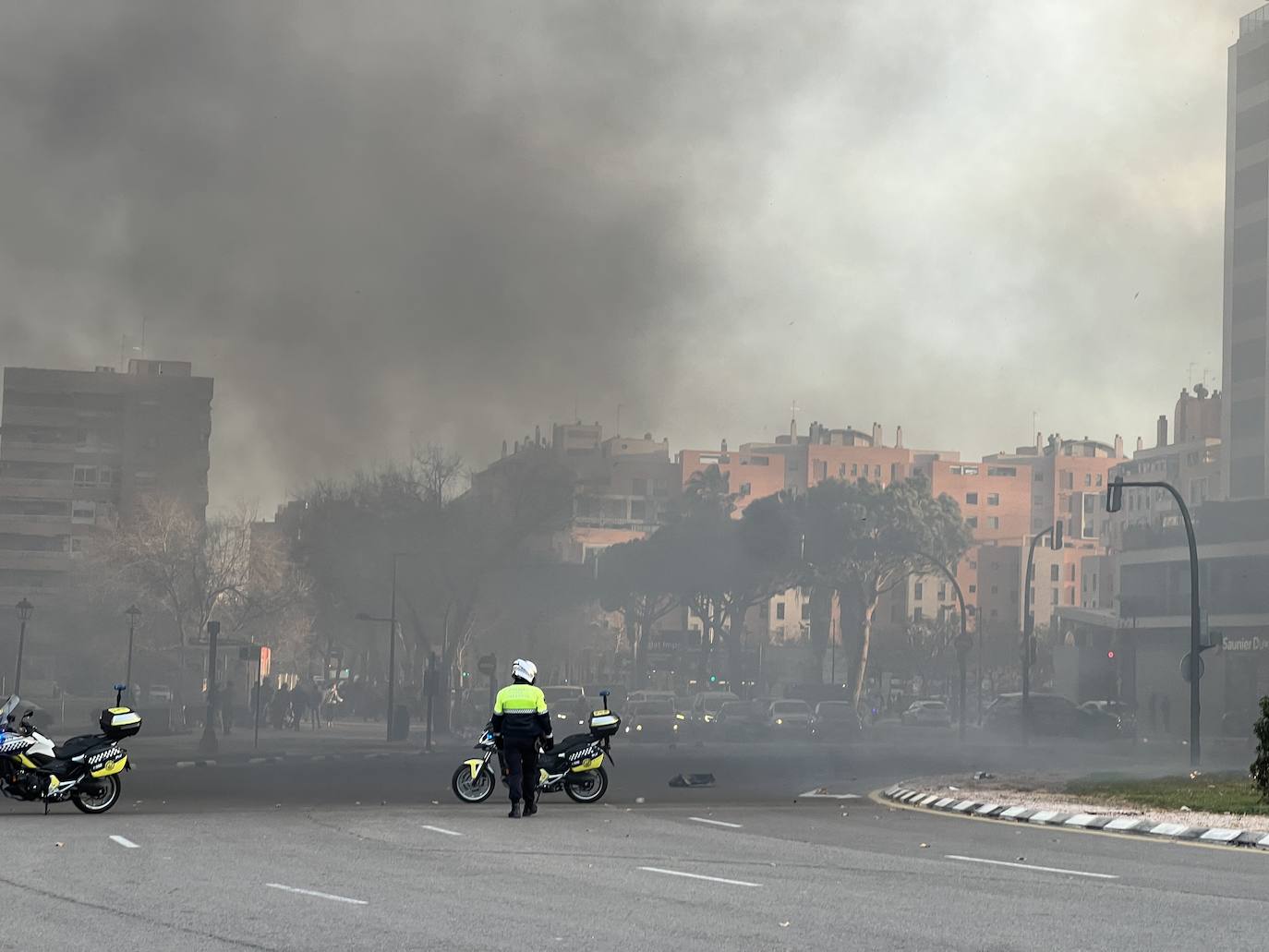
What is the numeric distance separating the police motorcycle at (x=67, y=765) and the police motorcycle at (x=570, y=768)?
4.12 metres

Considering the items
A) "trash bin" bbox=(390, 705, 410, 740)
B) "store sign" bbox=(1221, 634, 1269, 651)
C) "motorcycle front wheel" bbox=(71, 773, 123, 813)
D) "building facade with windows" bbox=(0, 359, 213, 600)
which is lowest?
"trash bin" bbox=(390, 705, 410, 740)

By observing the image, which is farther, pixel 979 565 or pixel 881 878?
pixel 979 565

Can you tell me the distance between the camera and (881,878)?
1398 centimetres

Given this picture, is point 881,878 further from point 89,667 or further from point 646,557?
point 89,667

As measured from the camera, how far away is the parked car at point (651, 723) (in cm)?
5678

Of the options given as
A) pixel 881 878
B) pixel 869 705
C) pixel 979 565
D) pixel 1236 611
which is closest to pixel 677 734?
pixel 1236 611

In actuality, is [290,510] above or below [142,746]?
above

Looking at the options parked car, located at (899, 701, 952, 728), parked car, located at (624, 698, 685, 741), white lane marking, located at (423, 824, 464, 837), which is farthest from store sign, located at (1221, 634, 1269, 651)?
white lane marking, located at (423, 824, 464, 837)

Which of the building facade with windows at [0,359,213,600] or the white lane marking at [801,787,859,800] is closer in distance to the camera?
the white lane marking at [801,787,859,800]

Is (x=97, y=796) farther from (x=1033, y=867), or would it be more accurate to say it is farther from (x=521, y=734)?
(x=1033, y=867)

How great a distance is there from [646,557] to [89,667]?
101ft

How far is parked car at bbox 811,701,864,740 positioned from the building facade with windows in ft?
299

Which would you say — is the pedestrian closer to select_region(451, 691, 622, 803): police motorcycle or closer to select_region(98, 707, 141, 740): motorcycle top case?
select_region(451, 691, 622, 803): police motorcycle

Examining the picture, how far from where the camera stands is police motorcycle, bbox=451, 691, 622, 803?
76.0ft
